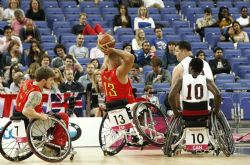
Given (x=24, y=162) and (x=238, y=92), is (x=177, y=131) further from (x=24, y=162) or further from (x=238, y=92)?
(x=238, y=92)

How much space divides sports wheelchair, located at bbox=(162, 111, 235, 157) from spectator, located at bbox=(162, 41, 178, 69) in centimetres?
662

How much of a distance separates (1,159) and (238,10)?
1221 centimetres

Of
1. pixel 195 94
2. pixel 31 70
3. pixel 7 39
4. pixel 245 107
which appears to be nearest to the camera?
pixel 195 94

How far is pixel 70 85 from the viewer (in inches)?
608

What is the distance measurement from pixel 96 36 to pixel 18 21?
79.3 inches

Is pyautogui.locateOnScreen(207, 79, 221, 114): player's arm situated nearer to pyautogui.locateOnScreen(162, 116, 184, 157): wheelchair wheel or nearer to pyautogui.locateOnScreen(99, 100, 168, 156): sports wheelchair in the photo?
pyautogui.locateOnScreen(162, 116, 184, 157): wheelchair wheel

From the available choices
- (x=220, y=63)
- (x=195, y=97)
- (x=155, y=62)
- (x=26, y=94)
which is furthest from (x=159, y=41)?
(x=26, y=94)

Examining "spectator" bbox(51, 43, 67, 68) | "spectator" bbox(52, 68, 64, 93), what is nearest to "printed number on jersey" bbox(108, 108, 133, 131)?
"spectator" bbox(52, 68, 64, 93)

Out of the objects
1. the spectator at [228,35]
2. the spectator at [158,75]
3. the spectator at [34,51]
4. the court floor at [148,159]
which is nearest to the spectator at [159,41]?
the spectator at [228,35]

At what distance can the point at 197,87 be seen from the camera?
11.2 m

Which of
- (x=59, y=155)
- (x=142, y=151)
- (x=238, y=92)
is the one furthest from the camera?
(x=238, y=92)

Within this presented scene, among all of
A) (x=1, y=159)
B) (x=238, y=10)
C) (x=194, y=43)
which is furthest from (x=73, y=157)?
(x=238, y=10)

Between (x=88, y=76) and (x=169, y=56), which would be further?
(x=169, y=56)

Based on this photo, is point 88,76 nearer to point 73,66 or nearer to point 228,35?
point 73,66
